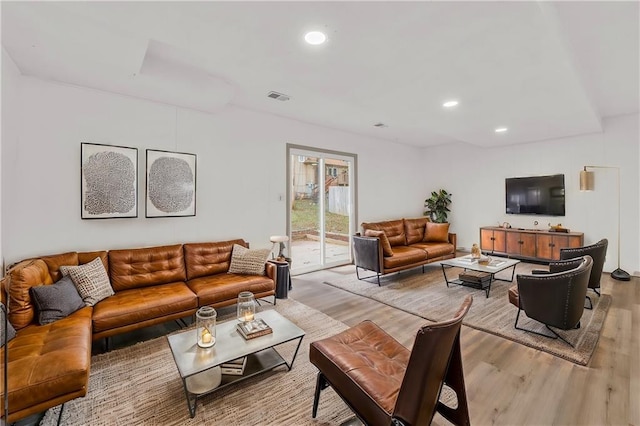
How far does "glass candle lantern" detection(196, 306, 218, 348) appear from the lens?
2162 mm

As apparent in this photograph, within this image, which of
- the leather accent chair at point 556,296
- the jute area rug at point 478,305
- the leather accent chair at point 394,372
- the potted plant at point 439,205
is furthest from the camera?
the potted plant at point 439,205

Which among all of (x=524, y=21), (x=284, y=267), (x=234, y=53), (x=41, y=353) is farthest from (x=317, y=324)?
(x=524, y=21)

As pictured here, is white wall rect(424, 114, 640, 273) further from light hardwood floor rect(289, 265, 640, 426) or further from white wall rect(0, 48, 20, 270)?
white wall rect(0, 48, 20, 270)

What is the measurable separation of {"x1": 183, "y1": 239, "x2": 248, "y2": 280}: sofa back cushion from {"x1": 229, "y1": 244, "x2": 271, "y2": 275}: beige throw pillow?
0.40 ft

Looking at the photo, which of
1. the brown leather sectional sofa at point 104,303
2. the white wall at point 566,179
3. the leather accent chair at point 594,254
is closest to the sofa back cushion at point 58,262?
the brown leather sectional sofa at point 104,303

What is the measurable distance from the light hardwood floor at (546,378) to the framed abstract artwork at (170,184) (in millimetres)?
2524

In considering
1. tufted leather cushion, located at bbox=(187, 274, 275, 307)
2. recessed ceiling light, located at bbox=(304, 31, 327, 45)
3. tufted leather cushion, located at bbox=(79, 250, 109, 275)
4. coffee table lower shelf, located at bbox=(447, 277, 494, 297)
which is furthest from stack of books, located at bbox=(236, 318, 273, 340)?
coffee table lower shelf, located at bbox=(447, 277, 494, 297)

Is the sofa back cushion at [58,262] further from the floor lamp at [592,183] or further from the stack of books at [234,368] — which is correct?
the floor lamp at [592,183]

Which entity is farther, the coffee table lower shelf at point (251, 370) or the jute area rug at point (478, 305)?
the jute area rug at point (478, 305)

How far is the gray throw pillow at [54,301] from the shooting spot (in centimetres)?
241

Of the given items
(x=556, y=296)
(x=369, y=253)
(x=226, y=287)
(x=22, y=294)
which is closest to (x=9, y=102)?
(x=22, y=294)

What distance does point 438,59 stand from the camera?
2.66 metres

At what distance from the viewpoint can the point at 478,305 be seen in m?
3.81

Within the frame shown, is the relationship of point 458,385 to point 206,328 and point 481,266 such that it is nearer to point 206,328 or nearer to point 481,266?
point 206,328
